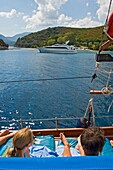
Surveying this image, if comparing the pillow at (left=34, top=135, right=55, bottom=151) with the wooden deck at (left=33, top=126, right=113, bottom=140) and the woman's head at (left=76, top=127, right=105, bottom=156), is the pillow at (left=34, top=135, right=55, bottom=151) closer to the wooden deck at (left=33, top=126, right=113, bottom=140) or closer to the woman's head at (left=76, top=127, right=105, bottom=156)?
the wooden deck at (left=33, top=126, right=113, bottom=140)

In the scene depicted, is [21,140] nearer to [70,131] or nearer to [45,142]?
[45,142]

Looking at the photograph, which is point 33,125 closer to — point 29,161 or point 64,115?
point 64,115

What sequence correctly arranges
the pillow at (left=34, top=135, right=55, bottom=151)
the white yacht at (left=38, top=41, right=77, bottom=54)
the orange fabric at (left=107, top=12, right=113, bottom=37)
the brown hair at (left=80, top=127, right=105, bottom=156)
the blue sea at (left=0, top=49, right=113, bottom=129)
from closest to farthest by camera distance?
the brown hair at (left=80, top=127, right=105, bottom=156) < the orange fabric at (left=107, top=12, right=113, bottom=37) < the pillow at (left=34, top=135, right=55, bottom=151) < the blue sea at (left=0, top=49, right=113, bottom=129) < the white yacht at (left=38, top=41, right=77, bottom=54)

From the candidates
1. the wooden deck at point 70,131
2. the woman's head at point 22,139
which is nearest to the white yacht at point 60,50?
the wooden deck at point 70,131

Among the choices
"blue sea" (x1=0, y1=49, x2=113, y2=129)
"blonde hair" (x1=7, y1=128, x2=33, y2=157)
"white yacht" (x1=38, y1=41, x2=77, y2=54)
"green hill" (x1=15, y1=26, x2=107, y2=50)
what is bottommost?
"blue sea" (x1=0, y1=49, x2=113, y2=129)

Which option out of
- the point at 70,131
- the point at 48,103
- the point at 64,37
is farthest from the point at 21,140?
the point at 64,37

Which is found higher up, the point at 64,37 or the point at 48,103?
the point at 64,37

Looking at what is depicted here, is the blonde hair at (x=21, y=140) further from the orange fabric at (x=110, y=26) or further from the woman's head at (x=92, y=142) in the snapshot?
the orange fabric at (x=110, y=26)

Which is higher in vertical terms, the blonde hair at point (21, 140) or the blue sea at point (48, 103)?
the blonde hair at point (21, 140)

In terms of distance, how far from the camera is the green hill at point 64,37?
101m

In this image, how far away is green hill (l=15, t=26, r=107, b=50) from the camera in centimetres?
10069

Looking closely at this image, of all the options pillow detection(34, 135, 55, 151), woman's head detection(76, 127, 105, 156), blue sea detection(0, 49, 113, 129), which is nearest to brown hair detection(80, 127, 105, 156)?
woman's head detection(76, 127, 105, 156)

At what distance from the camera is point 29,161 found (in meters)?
1.46

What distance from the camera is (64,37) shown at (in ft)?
328
